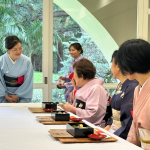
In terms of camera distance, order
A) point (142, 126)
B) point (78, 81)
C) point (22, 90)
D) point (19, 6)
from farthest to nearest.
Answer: point (19, 6), point (22, 90), point (78, 81), point (142, 126)

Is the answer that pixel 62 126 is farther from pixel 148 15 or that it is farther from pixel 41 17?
pixel 148 15

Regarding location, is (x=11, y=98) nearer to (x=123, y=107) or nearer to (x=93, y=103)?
(x=93, y=103)

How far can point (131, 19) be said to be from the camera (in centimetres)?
502

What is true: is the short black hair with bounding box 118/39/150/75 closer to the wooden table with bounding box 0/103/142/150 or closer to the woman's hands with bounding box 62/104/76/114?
the wooden table with bounding box 0/103/142/150

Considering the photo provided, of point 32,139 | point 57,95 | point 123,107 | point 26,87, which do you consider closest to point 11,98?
point 26,87

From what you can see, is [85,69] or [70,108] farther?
[85,69]

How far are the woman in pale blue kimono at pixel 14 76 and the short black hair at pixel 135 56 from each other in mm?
2614

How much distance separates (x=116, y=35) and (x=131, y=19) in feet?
1.35

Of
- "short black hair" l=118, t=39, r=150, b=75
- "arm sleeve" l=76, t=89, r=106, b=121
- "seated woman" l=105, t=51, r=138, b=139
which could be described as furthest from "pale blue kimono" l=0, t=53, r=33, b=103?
"short black hair" l=118, t=39, r=150, b=75

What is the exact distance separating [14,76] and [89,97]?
1.80 meters

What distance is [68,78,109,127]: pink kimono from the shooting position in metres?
2.42

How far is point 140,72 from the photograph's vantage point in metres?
1.54

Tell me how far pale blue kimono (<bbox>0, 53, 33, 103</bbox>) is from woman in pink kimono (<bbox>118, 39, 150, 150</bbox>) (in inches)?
104

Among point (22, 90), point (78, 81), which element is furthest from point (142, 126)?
point (22, 90)
